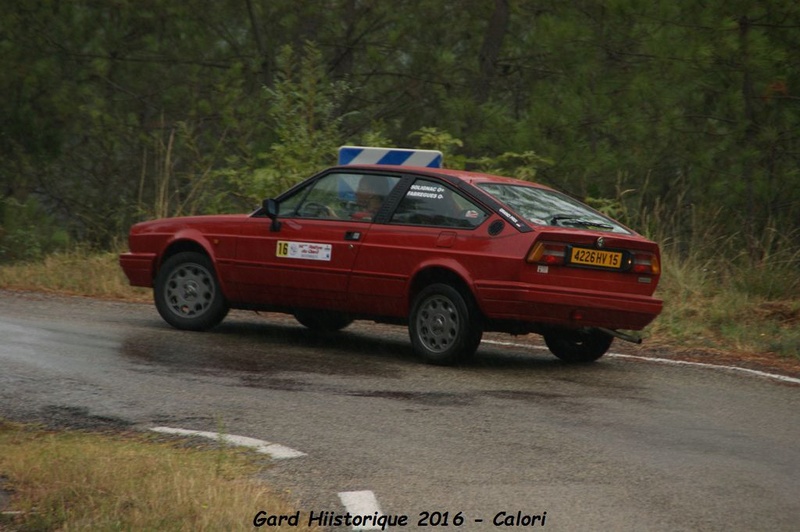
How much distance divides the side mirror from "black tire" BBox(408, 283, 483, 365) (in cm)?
160

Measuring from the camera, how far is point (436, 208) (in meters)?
10.5

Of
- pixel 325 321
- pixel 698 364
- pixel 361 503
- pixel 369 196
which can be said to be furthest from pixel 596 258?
pixel 361 503

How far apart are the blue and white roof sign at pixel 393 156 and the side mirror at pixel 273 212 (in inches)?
122

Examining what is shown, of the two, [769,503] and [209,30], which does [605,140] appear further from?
[769,503]

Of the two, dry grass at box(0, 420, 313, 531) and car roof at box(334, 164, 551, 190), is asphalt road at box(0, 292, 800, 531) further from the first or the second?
car roof at box(334, 164, 551, 190)

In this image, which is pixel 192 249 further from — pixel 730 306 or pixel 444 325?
pixel 730 306

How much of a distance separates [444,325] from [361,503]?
4644 millimetres

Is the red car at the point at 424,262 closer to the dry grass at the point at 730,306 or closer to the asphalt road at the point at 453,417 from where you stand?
the asphalt road at the point at 453,417

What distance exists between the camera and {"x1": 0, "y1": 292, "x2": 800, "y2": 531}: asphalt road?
583 centimetres

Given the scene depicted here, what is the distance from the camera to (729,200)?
17.9m

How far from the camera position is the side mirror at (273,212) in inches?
441

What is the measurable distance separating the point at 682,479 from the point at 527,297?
11.8 ft

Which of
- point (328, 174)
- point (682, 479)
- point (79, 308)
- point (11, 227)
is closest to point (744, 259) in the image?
point (328, 174)

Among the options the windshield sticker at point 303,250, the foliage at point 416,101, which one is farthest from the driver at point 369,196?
the foliage at point 416,101
